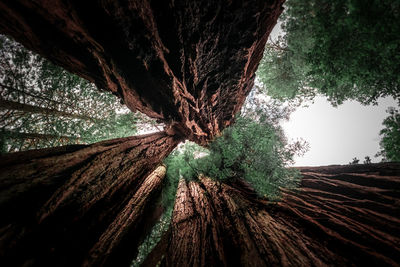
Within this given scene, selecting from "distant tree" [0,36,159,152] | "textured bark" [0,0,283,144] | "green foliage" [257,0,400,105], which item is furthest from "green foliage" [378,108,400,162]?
"distant tree" [0,36,159,152]

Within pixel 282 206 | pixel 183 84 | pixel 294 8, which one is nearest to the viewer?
pixel 282 206

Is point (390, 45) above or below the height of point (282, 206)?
above

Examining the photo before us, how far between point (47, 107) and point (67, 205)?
247 inches

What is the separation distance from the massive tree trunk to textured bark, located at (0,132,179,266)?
1.34 metres

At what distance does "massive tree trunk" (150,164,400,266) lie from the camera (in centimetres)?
264

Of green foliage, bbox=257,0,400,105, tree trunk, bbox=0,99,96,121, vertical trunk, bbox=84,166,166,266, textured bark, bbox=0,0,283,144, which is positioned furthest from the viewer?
tree trunk, bbox=0,99,96,121

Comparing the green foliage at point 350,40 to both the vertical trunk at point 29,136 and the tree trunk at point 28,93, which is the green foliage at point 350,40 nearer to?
the tree trunk at point 28,93

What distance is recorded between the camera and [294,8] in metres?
6.57

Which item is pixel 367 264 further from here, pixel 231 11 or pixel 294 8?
pixel 294 8

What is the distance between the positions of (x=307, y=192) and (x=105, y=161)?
6.51 metres

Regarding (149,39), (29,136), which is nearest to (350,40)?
(149,39)

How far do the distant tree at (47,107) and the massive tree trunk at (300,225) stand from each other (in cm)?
622

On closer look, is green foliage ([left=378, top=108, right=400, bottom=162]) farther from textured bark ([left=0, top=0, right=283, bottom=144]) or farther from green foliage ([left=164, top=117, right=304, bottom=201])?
textured bark ([left=0, top=0, right=283, bottom=144])

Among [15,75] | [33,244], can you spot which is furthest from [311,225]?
[15,75]
